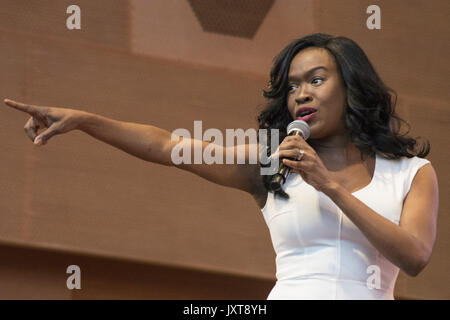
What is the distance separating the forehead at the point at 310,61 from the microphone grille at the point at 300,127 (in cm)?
18

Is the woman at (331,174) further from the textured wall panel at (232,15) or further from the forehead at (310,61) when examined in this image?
the textured wall panel at (232,15)

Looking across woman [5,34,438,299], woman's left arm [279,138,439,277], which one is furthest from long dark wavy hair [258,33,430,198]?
woman's left arm [279,138,439,277]

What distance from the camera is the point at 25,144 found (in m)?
3.80

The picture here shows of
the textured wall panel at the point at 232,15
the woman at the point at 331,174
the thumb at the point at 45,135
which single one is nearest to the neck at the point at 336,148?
the woman at the point at 331,174

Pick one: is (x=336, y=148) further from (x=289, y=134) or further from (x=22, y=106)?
(x=22, y=106)

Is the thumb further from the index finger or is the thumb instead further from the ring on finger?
the ring on finger

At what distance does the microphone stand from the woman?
22 mm

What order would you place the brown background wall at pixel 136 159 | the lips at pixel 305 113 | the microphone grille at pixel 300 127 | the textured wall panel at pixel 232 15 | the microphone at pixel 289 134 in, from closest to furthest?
the microphone at pixel 289 134
the microphone grille at pixel 300 127
the lips at pixel 305 113
the brown background wall at pixel 136 159
the textured wall panel at pixel 232 15

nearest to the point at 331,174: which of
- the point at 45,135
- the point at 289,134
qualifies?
the point at 289,134

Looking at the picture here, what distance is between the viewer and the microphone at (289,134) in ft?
6.12

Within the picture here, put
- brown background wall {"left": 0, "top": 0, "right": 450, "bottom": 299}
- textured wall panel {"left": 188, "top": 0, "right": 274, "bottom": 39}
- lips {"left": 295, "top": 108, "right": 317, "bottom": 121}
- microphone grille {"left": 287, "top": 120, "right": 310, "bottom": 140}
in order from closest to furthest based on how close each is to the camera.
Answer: microphone grille {"left": 287, "top": 120, "right": 310, "bottom": 140}, lips {"left": 295, "top": 108, "right": 317, "bottom": 121}, brown background wall {"left": 0, "top": 0, "right": 450, "bottom": 299}, textured wall panel {"left": 188, "top": 0, "right": 274, "bottom": 39}

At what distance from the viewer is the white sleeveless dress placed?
1.95 meters

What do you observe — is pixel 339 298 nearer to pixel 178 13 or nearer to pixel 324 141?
pixel 324 141

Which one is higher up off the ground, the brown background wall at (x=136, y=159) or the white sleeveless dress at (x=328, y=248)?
the brown background wall at (x=136, y=159)
